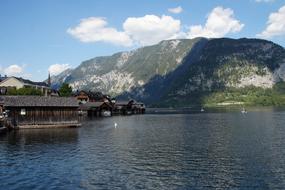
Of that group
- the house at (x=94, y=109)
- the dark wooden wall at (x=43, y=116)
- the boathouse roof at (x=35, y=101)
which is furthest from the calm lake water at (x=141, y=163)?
the house at (x=94, y=109)

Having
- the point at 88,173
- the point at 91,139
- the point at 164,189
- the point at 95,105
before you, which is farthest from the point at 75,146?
the point at 95,105

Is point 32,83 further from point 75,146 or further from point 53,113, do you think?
point 75,146

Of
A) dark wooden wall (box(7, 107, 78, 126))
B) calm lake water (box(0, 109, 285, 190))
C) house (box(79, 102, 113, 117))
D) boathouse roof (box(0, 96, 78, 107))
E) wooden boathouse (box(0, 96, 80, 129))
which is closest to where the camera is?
calm lake water (box(0, 109, 285, 190))

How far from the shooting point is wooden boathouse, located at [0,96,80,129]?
3337 inches

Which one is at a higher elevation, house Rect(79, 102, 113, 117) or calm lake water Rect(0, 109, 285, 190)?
house Rect(79, 102, 113, 117)

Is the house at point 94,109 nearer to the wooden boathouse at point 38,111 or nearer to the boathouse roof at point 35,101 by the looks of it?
the wooden boathouse at point 38,111

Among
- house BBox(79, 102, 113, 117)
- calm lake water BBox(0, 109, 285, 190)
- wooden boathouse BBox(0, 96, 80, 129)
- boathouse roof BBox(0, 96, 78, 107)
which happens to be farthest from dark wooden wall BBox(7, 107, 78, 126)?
house BBox(79, 102, 113, 117)

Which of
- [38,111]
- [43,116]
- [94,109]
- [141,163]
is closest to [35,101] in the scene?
[38,111]

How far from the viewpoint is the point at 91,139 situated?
69125mm

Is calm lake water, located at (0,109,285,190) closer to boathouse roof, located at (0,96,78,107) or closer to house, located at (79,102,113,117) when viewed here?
boathouse roof, located at (0,96,78,107)

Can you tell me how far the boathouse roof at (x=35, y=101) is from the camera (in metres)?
84.3

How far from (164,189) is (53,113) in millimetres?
62029

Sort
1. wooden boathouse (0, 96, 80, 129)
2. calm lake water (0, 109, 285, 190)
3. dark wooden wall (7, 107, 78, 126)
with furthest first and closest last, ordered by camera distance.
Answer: dark wooden wall (7, 107, 78, 126), wooden boathouse (0, 96, 80, 129), calm lake water (0, 109, 285, 190)

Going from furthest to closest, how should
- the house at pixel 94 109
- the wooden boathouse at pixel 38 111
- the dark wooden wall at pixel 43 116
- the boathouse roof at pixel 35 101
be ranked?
1. the house at pixel 94 109
2. the dark wooden wall at pixel 43 116
3. the wooden boathouse at pixel 38 111
4. the boathouse roof at pixel 35 101
